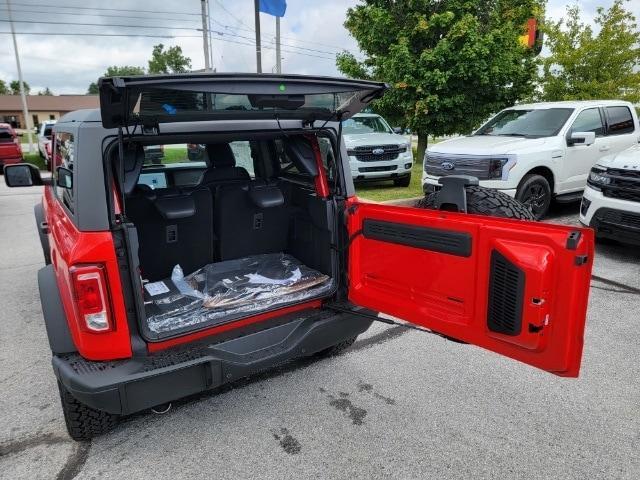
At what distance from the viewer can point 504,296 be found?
1.99 meters

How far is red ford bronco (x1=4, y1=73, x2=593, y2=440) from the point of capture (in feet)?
6.35

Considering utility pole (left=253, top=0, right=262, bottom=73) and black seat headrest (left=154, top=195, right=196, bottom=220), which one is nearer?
black seat headrest (left=154, top=195, right=196, bottom=220)

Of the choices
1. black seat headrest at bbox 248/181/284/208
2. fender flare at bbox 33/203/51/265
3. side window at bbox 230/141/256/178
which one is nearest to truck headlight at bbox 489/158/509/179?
side window at bbox 230/141/256/178

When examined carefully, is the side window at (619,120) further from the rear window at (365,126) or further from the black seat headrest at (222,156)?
the black seat headrest at (222,156)

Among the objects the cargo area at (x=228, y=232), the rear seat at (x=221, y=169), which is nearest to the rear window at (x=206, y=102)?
the cargo area at (x=228, y=232)

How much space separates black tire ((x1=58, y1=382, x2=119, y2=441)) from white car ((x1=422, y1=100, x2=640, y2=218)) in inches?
233

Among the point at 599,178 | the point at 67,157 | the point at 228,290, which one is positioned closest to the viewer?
the point at 67,157

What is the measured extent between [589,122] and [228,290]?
7.20m

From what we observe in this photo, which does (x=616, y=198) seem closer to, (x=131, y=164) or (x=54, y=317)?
(x=131, y=164)

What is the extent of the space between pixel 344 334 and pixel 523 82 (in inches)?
515

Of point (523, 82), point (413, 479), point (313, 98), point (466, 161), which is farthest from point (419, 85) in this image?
point (413, 479)

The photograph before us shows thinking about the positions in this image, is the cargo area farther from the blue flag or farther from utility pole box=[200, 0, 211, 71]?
utility pole box=[200, 0, 211, 71]

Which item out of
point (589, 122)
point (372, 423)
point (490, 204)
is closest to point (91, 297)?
point (372, 423)

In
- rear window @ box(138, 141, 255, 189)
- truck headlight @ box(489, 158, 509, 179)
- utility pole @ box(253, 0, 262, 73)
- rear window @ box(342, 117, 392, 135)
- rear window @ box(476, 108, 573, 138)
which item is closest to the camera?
rear window @ box(138, 141, 255, 189)
